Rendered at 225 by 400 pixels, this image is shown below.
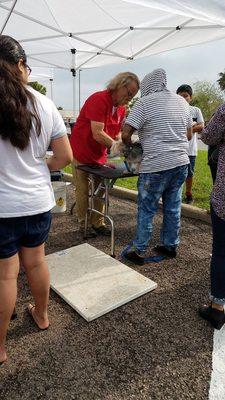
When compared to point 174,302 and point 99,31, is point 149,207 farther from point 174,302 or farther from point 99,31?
point 99,31

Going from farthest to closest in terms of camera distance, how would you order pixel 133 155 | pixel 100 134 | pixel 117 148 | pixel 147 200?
pixel 100 134, pixel 117 148, pixel 133 155, pixel 147 200

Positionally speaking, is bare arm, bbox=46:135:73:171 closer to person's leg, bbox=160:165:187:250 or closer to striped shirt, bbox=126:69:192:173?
striped shirt, bbox=126:69:192:173

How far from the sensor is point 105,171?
10.5 feet

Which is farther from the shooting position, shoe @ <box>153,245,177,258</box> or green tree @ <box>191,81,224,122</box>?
green tree @ <box>191,81,224,122</box>

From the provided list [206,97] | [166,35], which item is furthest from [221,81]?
[166,35]

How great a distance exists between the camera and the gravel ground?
163 cm

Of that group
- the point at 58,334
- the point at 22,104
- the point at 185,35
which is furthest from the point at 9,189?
the point at 185,35

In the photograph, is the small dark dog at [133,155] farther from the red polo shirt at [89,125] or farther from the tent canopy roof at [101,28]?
the tent canopy roof at [101,28]

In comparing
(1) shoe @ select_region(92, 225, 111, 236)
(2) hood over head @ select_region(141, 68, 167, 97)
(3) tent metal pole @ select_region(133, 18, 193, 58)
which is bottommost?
(1) shoe @ select_region(92, 225, 111, 236)

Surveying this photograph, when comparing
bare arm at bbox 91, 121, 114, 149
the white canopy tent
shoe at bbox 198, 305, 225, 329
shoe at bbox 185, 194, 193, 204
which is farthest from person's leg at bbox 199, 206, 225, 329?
the white canopy tent

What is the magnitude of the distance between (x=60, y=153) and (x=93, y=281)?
4.45ft

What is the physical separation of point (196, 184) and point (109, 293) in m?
3.95

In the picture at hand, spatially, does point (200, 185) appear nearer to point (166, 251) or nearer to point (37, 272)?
point (166, 251)

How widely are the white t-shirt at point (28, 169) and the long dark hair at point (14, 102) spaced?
44mm
